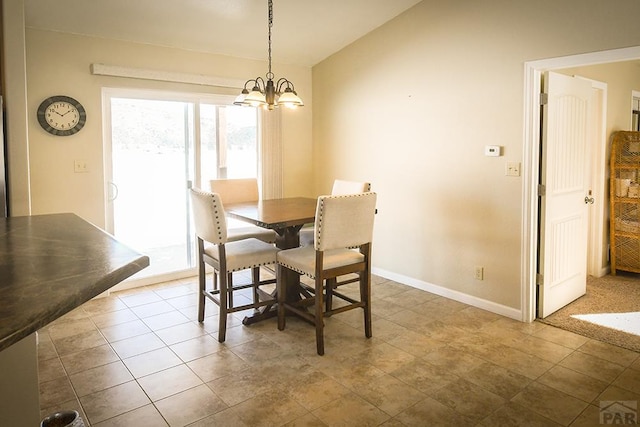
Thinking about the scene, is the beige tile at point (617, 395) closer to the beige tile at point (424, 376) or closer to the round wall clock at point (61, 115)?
the beige tile at point (424, 376)

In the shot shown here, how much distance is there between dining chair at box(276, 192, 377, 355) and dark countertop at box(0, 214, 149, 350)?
4.97ft

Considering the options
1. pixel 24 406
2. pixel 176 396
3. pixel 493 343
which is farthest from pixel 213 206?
pixel 493 343

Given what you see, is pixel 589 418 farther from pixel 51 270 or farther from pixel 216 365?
pixel 51 270

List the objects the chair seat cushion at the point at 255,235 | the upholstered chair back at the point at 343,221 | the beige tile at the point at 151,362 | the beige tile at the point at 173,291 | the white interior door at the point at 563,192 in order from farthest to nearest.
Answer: the beige tile at the point at 173,291 → the chair seat cushion at the point at 255,235 → the white interior door at the point at 563,192 → the upholstered chair back at the point at 343,221 → the beige tile at the point at 151,362

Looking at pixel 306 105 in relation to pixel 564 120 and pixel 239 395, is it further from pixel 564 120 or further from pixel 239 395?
pixel 239 395

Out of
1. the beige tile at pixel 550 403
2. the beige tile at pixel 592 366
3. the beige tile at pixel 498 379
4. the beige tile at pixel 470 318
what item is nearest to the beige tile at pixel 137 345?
the beige tile at pixel 498 379

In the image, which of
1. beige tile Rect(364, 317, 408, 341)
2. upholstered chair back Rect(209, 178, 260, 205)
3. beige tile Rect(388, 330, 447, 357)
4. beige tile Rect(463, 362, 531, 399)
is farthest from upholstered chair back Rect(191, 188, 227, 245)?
beige tile Rect(463, 362, 531, 399)

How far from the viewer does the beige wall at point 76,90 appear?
373 centimetres

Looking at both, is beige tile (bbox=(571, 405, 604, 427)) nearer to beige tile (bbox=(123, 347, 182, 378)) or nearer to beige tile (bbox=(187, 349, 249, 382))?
beige tile (bbox=(187, 349, 249, 382))

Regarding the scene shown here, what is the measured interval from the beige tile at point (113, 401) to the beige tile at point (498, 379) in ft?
6.09

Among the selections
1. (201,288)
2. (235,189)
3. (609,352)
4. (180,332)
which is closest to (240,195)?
(235,189)

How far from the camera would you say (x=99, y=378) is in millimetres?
2604

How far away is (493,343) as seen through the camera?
3.07 meters

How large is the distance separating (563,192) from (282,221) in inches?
89.8
